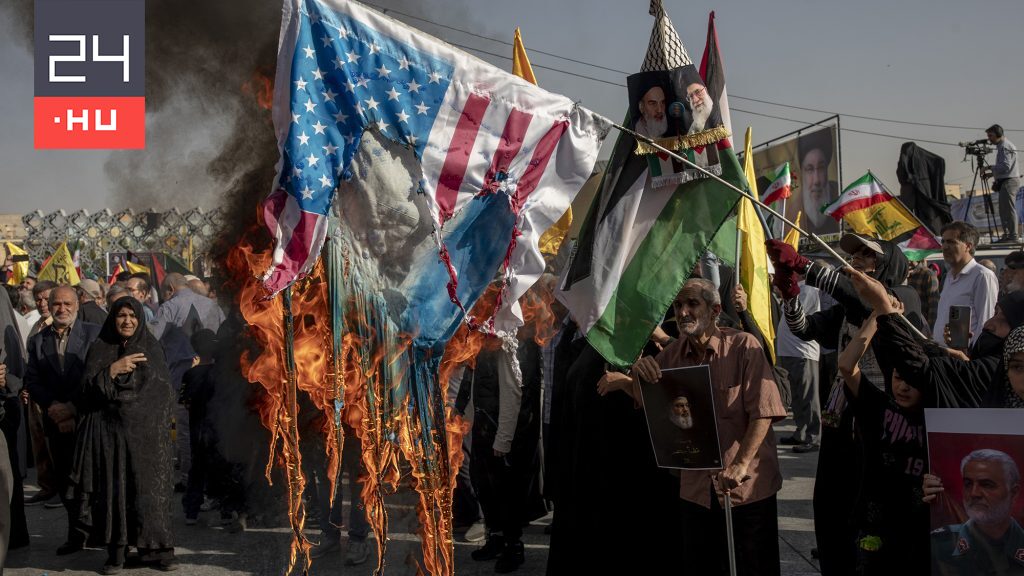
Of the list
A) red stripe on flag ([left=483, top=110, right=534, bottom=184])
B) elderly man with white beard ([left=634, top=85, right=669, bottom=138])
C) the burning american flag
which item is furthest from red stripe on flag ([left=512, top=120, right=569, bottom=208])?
elderly man with white beard ([left=634, top=85, right=669, bottom=138])

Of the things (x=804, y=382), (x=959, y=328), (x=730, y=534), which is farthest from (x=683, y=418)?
(x=804, y=382)

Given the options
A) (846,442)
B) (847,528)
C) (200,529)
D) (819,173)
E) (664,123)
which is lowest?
(200,529)

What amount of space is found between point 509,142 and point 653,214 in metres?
Result: 0.89

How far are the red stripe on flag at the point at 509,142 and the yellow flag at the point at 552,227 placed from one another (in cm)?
206

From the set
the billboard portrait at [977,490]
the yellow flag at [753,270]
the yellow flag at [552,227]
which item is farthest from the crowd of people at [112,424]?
the billboard portrait at [977,490]

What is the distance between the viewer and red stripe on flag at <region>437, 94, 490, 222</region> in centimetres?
448

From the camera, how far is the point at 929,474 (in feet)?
12.4

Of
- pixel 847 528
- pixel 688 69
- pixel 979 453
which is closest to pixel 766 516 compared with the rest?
pixel 847 528

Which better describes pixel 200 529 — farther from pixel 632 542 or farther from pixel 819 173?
pixel 819 173

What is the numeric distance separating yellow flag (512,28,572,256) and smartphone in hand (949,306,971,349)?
275 centimetres

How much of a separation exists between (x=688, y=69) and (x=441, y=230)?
1.56 meters

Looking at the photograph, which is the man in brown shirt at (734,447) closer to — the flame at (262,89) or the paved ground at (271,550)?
the paved ground at (271,550)

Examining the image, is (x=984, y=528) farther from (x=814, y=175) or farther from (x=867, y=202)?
(x=814, y=175)

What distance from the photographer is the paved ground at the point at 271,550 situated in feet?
16.2
